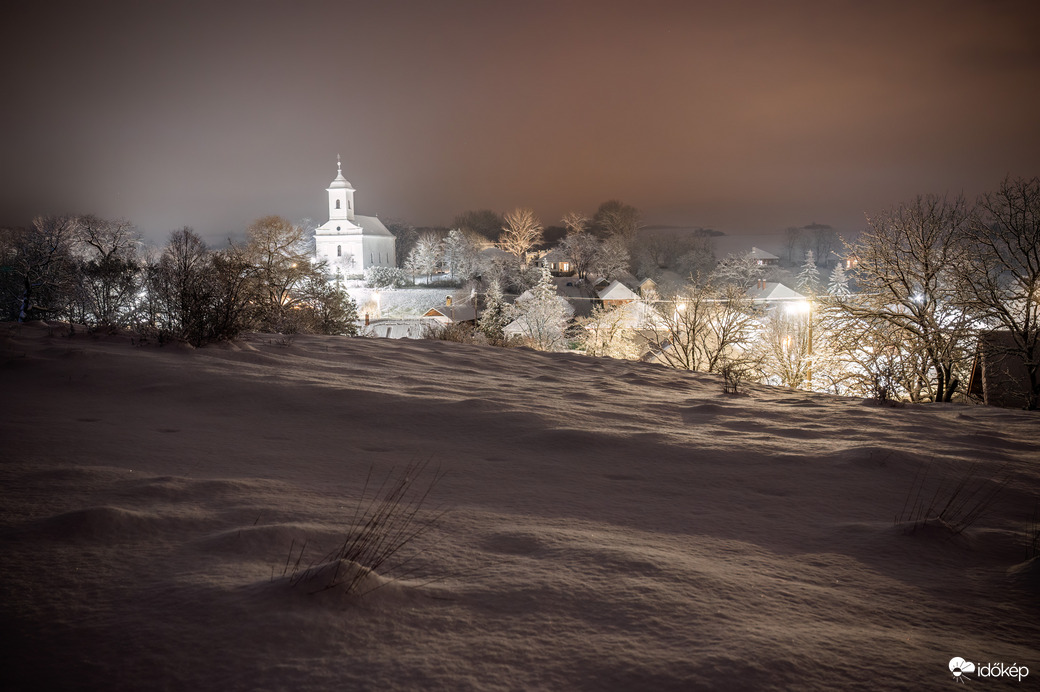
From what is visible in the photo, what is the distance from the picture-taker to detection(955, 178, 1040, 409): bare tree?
47.6ft

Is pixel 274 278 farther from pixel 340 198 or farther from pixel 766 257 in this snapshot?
pixel 766 257

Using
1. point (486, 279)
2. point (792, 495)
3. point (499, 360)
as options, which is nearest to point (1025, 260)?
point (499, 360)

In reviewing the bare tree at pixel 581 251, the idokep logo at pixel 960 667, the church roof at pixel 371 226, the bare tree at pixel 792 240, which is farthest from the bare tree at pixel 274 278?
the bare tree at pixel 792 240

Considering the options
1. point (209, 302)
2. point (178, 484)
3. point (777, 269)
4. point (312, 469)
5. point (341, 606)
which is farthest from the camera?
point (777, 269)

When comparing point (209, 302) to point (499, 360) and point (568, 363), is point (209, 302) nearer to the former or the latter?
point (499, 360)

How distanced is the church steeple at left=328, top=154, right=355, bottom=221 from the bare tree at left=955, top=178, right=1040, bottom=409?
72838mm

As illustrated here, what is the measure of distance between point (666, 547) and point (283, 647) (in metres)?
1.75

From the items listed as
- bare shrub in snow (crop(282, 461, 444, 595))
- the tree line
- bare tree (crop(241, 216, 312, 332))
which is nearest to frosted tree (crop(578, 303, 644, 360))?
the tree line

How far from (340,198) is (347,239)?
695 centimetres

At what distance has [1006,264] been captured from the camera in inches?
595

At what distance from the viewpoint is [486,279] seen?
66.7 m

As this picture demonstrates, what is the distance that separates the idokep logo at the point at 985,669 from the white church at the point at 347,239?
74.2 metres

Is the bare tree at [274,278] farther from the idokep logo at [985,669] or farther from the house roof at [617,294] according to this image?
the house roof at [617,294]

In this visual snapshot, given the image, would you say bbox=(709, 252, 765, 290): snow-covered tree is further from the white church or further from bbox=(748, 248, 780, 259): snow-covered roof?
the white church
